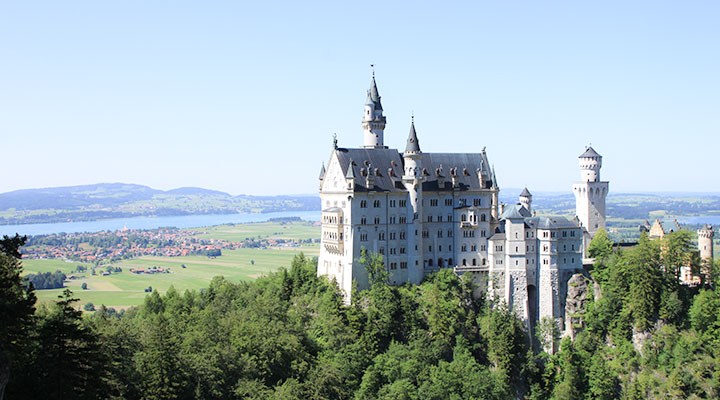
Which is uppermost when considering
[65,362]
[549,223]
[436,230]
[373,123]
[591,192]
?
[373,123]

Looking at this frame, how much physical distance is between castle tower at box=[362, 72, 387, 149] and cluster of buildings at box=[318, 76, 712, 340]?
2.85 meters

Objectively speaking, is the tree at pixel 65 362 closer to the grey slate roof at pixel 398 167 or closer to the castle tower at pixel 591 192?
the grey slate roof at pixel 398 167

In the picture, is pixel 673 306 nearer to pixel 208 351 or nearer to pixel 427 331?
pixel 427 331

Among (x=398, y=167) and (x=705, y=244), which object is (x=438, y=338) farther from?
(x=705, y=244)

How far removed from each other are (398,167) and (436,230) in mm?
9032

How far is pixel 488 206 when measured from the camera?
96.4m

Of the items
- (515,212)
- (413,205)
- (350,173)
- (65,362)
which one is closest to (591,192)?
(515,212)

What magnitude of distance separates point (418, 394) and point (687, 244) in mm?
38137

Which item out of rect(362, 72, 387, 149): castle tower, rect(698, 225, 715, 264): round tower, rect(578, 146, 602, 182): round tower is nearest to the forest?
rect(698, 225, 715, 264): round tower

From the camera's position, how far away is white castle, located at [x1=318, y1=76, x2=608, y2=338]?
90.5 meters

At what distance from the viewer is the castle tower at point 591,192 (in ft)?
333

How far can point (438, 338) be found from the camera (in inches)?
3398

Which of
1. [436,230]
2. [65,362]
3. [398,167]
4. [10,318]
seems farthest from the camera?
[436,230]

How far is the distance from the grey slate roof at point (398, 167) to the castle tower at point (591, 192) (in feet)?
45.3
